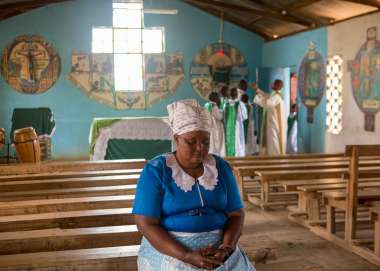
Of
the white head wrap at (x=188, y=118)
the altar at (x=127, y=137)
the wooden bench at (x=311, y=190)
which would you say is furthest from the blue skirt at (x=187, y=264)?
the altar at (x=127, y=137)

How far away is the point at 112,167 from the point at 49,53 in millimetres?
7287

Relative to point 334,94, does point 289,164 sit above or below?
below

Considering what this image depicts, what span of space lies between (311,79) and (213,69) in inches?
104

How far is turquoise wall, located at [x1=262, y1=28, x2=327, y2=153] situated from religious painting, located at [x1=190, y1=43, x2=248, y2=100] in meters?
0.94

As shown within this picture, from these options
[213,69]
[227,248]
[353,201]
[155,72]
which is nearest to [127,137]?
[155,72]

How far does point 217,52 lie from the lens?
11.6 meters

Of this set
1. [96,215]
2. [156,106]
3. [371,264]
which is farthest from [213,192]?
[156,106]

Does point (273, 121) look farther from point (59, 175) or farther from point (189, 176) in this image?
point (189, 176)

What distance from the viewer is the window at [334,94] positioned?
8.73 meters

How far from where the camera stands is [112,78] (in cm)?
1112

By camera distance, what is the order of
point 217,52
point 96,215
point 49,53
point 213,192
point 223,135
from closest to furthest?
point 213,192, point 96,215, point 223,135, point 49,53, point 217,52

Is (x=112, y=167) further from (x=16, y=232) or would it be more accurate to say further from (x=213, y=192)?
(x=213, y=192)

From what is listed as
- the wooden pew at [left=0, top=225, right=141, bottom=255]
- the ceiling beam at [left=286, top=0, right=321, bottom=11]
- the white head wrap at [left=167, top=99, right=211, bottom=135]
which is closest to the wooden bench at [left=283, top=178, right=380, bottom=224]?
the wooden pew at [left=0, top=225, right=141, bottom=255]

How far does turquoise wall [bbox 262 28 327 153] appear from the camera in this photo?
9297 millimetres
